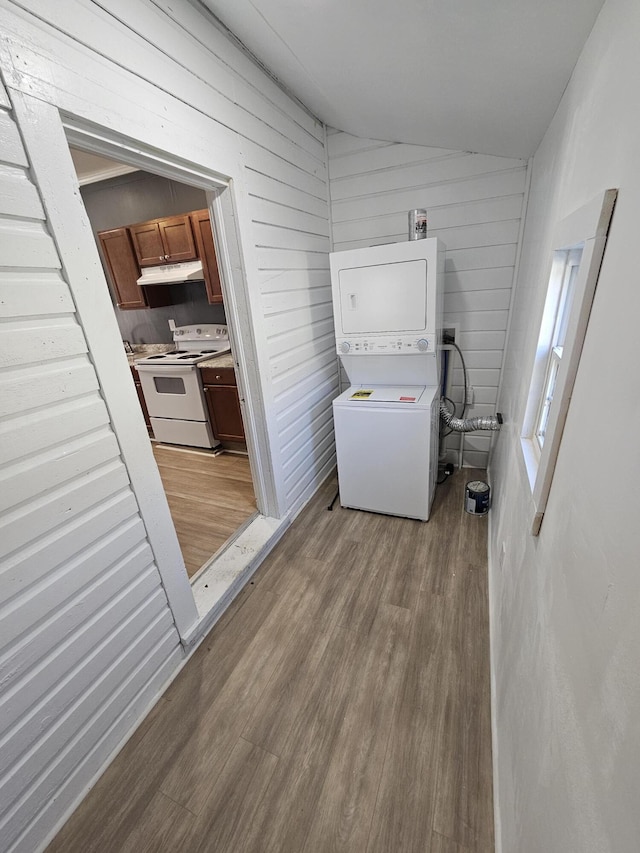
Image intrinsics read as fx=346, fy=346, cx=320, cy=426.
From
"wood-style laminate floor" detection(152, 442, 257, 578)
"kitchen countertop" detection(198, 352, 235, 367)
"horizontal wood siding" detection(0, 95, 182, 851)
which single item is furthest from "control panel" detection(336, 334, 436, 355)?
"horizontal wood siding" detection(0, 95, 182, 851)

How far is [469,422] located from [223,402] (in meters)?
2.14

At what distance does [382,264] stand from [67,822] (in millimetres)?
2720

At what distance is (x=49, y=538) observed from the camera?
1041 mm

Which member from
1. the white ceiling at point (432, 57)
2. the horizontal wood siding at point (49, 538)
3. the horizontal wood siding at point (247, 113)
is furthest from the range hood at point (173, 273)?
the horizontal wood siding at point (49, 538)

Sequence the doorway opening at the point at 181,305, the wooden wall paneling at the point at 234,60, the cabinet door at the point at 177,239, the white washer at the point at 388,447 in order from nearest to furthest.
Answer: the wooden wall paneling at the point at 234,60 → the white washer at the point at 388,447 → the doorway opening at the point at 181,305 → the cabinet door at the point at 177,239

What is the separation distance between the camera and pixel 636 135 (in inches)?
23.8

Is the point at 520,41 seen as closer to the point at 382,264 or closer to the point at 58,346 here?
the point at 382,264

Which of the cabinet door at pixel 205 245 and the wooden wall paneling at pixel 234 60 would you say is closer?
the wooden wall paneling at pixel 234 60

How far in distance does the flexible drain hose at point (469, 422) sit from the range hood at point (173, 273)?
2.45 metres

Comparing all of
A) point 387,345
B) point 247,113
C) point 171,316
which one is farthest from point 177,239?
point 387,345

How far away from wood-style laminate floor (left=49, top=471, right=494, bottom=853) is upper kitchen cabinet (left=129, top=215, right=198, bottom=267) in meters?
2.90

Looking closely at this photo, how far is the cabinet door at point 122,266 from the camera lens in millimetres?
3414

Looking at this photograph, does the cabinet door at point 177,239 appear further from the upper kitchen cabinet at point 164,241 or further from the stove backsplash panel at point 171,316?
the stove backsplash panel at point 171,316

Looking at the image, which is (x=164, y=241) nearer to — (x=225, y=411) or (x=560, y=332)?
(x=225, y=411)
